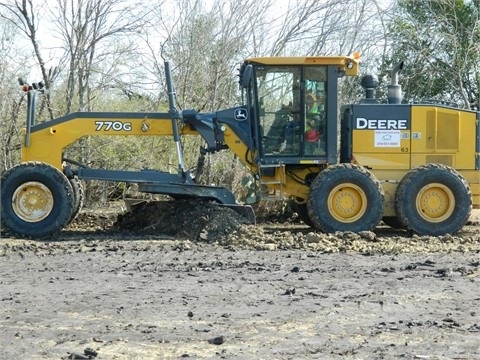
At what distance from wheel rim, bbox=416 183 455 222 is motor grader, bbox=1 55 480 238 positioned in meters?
0.01

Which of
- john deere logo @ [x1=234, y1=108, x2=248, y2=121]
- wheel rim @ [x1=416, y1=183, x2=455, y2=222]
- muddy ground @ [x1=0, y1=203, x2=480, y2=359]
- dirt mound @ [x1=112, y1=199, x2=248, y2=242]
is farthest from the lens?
john deere logo @ [x1=234, y1=108, x2=248, y2=121]

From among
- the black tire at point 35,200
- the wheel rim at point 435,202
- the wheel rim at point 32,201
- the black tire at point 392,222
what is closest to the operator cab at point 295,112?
the wheel rim at point 435,202

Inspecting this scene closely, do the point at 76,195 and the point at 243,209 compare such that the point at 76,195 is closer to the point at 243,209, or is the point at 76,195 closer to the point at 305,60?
the point at 243,209

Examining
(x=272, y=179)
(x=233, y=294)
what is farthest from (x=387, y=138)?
(x=233, y=294)

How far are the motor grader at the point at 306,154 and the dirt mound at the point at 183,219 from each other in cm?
21

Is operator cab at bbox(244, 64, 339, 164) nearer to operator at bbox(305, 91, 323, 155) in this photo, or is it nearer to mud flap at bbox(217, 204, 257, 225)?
operator at bbox(305, 91, 323, 155)

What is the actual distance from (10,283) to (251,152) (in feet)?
17.4

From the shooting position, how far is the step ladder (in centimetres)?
1267

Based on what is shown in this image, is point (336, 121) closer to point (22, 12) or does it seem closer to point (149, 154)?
point (149, 154)

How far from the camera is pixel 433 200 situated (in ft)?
41.4

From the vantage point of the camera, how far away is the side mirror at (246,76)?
12.4 meters

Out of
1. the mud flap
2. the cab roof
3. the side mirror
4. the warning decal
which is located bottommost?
the mud flap

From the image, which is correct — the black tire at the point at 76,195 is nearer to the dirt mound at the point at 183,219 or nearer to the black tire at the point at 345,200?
the dirt mound at the point at 183,219

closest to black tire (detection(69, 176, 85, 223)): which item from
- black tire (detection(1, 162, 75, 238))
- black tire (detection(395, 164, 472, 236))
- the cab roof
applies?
black tire (detection(1, 162, 75, 238))
